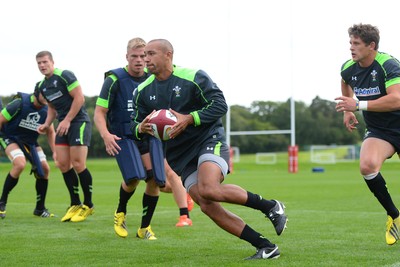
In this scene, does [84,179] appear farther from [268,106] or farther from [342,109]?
[268,106]

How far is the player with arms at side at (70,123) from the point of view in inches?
440

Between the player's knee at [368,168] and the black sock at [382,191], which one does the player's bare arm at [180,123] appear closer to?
the player's knee at [368,168]

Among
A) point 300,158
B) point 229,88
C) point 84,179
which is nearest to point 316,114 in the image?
point 300,158

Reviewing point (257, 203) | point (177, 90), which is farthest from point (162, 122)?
point (257, 203)

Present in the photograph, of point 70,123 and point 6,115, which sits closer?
point 70,123

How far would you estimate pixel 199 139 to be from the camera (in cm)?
691

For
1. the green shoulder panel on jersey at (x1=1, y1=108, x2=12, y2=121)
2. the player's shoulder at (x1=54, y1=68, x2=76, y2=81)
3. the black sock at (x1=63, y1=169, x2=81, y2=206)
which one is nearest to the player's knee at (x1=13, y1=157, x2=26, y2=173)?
the green shoulder panel on jersey at (x1=1, y1=108, x2=12, y2=121)

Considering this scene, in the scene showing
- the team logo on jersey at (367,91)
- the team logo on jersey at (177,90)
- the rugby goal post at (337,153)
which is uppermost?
the team logo on jersey at (177,90)

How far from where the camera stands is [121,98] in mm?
9055

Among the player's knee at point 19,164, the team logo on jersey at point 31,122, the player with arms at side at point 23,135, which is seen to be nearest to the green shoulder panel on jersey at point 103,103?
the player with arms at side at point 23,135

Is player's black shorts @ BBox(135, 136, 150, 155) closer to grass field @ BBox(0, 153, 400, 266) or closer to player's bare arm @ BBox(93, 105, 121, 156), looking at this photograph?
player's bare arm @ BBox(93, 105, 121, 156)

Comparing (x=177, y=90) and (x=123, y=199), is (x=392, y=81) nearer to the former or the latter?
(x=177, y=90)

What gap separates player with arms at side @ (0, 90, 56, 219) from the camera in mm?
12289

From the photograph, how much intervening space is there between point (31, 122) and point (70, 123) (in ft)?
5.14
